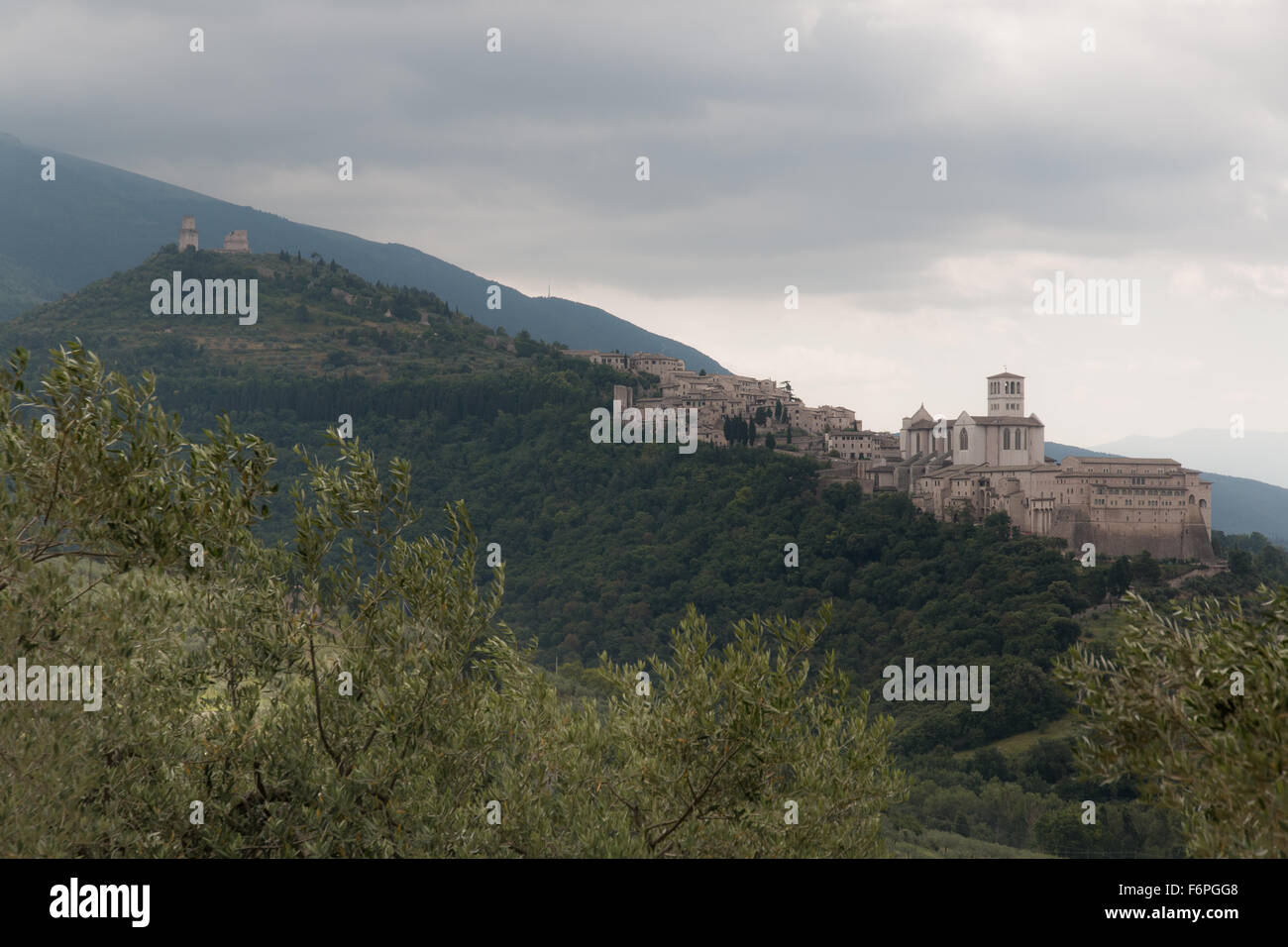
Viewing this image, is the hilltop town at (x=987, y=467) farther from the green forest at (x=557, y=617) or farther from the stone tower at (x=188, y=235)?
the stone tower at (x=188, y=235)

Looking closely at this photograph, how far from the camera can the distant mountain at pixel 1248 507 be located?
141625 mm

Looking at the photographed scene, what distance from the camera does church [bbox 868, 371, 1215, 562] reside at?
2817 inches

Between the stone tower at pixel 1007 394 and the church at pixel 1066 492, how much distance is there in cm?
543

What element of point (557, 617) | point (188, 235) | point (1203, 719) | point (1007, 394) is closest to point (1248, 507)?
point (1007, 394)

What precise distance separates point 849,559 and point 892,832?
36856mm

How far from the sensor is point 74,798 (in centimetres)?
686

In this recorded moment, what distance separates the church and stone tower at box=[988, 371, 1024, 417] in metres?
5.43

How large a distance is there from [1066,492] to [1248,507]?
99829 mm

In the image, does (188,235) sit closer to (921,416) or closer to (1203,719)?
(921,416)

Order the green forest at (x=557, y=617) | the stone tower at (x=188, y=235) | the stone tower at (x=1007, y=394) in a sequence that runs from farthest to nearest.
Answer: the stone tower at (x=188, y=235) < the stone tower at (x=1007, y=394) < the green forest at (x=557, y=617)

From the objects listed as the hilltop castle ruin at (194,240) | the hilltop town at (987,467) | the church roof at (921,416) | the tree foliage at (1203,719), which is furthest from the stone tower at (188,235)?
the tree foliage at (1203,719)
